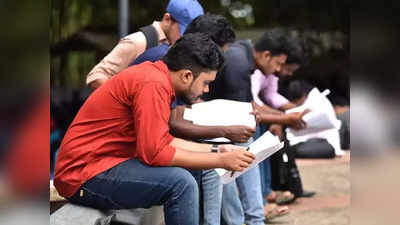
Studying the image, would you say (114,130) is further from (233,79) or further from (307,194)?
(307,194)

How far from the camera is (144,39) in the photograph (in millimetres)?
3246

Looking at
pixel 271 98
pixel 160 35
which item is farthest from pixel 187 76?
pixel 271 98

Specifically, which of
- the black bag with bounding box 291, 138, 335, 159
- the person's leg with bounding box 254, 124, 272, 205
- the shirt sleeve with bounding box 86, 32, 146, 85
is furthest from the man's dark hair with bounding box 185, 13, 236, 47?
the black bag with bounding box 291, 138, 335, 159

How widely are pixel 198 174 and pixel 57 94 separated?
3.03 meters

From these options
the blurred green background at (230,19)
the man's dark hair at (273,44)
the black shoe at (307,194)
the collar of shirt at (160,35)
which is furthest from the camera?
the black shoe at (307,194)

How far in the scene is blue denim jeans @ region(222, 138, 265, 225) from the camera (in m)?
3.44

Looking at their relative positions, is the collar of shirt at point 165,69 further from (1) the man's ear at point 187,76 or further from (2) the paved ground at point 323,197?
(2) the paved ground at point 323,197

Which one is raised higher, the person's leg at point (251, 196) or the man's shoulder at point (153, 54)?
the man's shoulder at point (153, 54)

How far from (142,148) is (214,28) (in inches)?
38.6

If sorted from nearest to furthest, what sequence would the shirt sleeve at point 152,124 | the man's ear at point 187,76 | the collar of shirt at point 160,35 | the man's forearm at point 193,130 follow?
the shirt sleeve at point 152,124, the man's ear at point 187,76, the man's forearm at point 193,130, the collar of shirt at point 160,35

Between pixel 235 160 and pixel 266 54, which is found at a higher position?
pixel 266 54

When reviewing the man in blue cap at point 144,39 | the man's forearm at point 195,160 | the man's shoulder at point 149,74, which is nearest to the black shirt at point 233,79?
the man in blue cap at point 144,39

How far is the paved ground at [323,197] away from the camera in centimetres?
453

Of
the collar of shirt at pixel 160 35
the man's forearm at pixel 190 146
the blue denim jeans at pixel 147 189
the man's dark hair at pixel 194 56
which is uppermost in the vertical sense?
the collar of shirt at pixel 160 35
